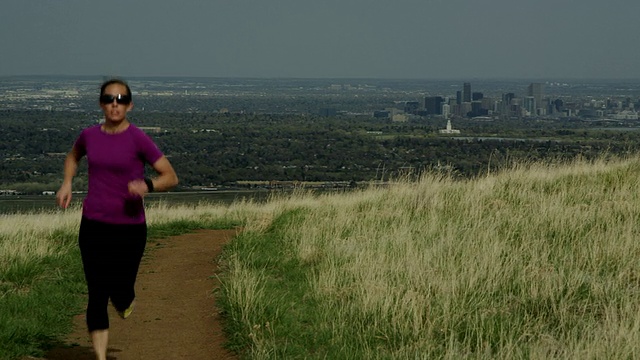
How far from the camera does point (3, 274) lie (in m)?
8.43

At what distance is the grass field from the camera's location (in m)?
6.23

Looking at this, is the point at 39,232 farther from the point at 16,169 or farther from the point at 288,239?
the point at 16,169

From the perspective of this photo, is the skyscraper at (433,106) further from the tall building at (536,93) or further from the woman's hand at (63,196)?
the woman's hand at (63,196)

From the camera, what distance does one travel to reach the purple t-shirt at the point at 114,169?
17.9ft

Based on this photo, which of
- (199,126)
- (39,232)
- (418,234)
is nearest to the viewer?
(418,234)

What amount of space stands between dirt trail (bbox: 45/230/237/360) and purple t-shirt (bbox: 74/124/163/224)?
129 centimetres

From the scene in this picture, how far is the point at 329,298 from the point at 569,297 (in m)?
1.83

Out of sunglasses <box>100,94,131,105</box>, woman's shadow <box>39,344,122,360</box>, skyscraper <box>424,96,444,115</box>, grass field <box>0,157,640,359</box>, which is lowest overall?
skyscraper <box>424,96,444,115</box>

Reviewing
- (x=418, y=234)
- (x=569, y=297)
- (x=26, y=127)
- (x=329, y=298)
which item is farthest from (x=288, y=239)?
(x=26, y=127)

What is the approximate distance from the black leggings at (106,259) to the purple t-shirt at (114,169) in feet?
0.25

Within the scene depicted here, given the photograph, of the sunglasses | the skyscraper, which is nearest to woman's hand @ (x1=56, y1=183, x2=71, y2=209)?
the sunglasses

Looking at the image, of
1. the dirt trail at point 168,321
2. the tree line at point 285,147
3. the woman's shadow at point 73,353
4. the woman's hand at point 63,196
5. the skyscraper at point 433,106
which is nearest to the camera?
the woman's hand at point 63,196

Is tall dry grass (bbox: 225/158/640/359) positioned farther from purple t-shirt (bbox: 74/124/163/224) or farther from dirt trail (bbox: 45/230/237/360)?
purple t-shirt (bbox: 74/124/163/224)

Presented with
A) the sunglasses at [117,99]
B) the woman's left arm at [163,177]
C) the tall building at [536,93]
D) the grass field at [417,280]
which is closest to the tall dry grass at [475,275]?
the grass field at [417,280]
